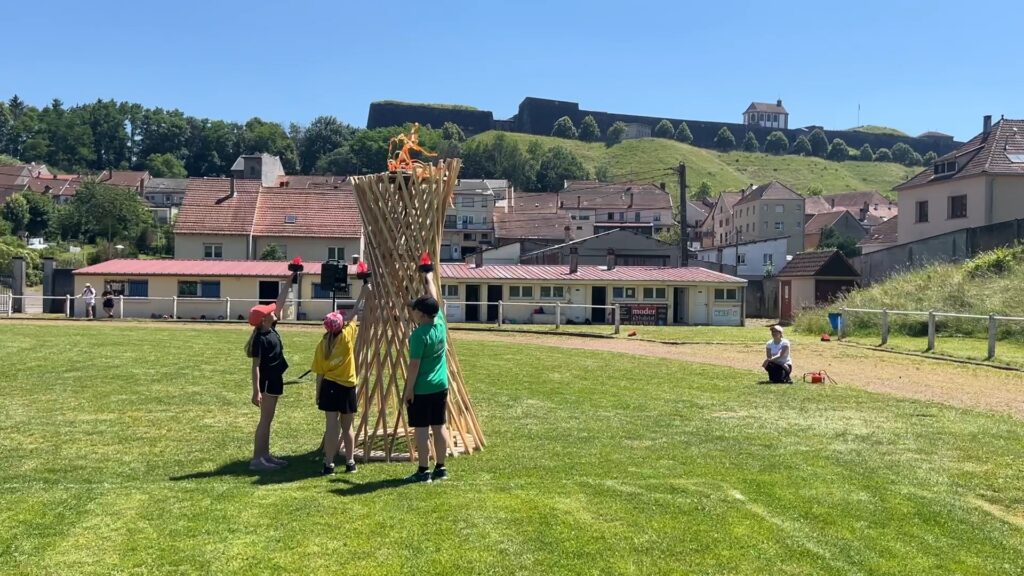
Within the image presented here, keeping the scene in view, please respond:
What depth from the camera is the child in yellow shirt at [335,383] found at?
7.14m

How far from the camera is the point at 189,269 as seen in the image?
3594cm

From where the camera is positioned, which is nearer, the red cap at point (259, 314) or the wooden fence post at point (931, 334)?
the red cap at point (259, 314)

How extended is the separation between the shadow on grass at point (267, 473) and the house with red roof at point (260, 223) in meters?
37.5

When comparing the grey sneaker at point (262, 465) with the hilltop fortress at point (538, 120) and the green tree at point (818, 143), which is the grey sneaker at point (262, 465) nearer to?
the hilltop fortress at point (538, 120)

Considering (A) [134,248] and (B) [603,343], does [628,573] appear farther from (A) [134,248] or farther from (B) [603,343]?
(A) [134,248]

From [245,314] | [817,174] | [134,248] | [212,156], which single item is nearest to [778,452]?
[245,314]

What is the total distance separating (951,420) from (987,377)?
18.9 feet

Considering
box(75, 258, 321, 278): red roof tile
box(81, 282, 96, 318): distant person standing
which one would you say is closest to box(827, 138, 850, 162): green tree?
box(75, 258, 321, 278): red roof tile

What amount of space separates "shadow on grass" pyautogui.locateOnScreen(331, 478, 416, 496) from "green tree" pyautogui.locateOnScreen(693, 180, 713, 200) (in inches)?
5105

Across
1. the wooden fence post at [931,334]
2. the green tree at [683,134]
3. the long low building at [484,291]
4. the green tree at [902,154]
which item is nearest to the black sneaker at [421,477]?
the wooden fence post at [931,334]

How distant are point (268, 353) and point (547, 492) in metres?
2.89

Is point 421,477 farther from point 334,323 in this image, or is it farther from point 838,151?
point 838,151

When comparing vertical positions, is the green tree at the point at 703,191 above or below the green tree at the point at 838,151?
below

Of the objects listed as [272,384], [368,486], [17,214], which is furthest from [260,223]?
[17,214]
